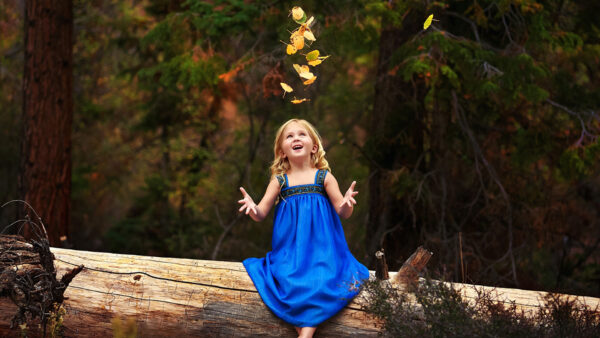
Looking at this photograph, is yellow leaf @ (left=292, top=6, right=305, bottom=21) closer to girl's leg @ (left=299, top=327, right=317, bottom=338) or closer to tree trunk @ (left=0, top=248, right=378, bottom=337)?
tree trunk @ (left=0, top=248, right=378, bottom=337)

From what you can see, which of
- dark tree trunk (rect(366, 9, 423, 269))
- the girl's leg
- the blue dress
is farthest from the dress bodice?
dark tree trunk (rect(366, 9, 423, 269))

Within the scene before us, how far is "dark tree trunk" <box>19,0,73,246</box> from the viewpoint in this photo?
25.4 feet

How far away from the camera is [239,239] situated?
11.3 metres

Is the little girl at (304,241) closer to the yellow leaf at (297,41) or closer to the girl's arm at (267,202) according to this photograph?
the girl's arm at (267,202)

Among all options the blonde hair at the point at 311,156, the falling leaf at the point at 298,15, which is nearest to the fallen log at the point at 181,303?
the blonde hair at the point at 311,156


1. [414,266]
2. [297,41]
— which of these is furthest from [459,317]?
[297,41]

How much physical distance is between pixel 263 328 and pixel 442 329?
1.37 meters

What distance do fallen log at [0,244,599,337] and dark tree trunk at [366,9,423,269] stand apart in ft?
10.8

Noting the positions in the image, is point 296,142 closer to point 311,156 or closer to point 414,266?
point 311,156

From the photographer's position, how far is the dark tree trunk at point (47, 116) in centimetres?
775

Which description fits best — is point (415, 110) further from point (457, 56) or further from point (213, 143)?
point (213, 143)

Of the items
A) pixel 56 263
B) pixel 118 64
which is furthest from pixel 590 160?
pixel 118 64

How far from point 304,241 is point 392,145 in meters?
3.84

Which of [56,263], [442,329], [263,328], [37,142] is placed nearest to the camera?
[442,329]
